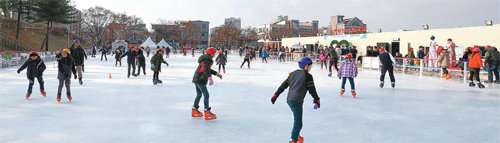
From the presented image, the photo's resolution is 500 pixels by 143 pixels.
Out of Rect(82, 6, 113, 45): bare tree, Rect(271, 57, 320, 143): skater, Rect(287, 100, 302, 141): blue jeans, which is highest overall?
Rect(82, 6, 113, 45): bare tree

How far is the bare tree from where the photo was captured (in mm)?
61931

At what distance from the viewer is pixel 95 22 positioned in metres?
62.4

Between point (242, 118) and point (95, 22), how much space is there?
6287 centimetres

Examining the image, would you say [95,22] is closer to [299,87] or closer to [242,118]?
[242,118]

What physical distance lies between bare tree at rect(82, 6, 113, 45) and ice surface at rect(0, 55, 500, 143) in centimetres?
5642

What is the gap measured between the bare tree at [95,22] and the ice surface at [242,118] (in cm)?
5642

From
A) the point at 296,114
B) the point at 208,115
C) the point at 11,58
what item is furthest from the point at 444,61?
the point at 11,58

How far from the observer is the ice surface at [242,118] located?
4836 millimetres

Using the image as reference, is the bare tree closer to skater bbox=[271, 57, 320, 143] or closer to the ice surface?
the ice surface

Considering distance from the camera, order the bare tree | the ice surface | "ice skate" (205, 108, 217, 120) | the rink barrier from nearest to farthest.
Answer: the ice surface, "ice skate" (205, 108, 217, 120), the rink barrier, the bare tree

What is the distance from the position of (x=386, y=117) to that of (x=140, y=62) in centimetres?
982

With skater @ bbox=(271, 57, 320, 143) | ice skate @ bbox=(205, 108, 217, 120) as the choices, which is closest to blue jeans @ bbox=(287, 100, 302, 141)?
skater @ bbox=(271, 57, 320, 143)

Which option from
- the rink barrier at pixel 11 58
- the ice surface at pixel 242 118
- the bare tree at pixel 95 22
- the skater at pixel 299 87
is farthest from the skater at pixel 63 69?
the bare tree at pixel 95 22

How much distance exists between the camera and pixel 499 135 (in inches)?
199
